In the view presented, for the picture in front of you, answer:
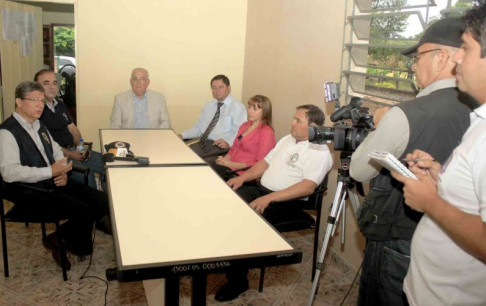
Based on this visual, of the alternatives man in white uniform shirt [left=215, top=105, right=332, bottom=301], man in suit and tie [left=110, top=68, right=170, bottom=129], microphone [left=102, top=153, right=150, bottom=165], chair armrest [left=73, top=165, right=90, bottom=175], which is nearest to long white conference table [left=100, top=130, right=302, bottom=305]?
microphone [left=102, top=153, right=150, bottom=165]

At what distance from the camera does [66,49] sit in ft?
27.4

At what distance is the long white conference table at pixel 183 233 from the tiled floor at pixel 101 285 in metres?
0.75

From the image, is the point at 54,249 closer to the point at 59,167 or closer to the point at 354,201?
the point at 59,167

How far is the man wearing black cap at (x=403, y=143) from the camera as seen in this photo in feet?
5.12

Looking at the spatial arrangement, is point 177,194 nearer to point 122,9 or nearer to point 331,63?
point 331,63

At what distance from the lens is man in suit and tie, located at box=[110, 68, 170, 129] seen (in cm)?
448

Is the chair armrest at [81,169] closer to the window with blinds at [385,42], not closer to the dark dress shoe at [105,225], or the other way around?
the dark dress shoe at [105,225]

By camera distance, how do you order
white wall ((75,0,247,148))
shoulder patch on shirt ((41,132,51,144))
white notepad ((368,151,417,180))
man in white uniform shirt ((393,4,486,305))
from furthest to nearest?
white wall ((75,0,247,148)) < shoulder patch on shirt ((41,132,51,144)) < white notepad ((368,151,417,180)) < man in white uniform shirt ((393,4,486,305))

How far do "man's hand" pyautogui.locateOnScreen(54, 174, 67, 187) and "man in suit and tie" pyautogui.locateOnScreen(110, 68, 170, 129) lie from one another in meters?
1.59

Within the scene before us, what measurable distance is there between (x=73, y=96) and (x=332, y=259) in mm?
5501

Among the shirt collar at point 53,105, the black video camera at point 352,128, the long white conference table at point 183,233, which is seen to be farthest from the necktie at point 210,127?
the black video camera at point 352,128

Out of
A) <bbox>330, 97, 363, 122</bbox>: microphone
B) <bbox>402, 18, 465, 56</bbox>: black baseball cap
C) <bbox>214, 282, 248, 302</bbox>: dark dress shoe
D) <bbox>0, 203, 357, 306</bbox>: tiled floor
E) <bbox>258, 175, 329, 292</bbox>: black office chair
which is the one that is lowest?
<bbox>0, 203, 357, 306</bbox>: tiled floor

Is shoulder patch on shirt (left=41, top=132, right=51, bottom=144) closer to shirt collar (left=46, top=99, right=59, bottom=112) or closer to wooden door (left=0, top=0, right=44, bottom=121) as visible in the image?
shirt collar (left=46, top=99, right=59, bottom=112)

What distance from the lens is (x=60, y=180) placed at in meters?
2.93
